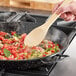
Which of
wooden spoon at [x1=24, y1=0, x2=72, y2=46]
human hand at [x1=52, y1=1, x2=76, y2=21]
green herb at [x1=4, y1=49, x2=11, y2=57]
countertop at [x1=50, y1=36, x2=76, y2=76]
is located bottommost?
green herb at [x1=4, y1=49, x2=11, y2=57]

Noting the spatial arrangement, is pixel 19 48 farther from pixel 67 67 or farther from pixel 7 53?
pixel 67 67

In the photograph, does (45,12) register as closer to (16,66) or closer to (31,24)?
(31,24)

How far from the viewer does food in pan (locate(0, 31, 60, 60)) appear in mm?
1326

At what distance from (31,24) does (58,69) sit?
54cm

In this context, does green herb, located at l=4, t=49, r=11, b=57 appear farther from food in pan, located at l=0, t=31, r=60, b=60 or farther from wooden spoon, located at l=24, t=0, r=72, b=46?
wooden spoon, located at l=24, t=0, r=72, b=46

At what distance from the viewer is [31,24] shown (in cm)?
175

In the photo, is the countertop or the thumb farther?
the thumb

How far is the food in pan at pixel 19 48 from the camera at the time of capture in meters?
1.33

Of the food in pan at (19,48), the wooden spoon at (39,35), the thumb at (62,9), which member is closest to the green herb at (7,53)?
the food in pan at (19,48)

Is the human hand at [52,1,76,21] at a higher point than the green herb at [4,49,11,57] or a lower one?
higher

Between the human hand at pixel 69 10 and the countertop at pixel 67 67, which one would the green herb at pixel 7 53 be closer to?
the countertop at pixel 67 67

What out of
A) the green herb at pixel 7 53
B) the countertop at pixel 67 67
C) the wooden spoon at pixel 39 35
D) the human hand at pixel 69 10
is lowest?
the green herb at pixel 7 53

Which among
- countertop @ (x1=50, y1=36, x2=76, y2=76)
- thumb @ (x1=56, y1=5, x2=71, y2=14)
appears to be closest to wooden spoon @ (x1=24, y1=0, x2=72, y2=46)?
thumb @ (x1=56, y1=5, x2=71, y2=14)

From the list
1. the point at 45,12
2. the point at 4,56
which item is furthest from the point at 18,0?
the point at 4,56
